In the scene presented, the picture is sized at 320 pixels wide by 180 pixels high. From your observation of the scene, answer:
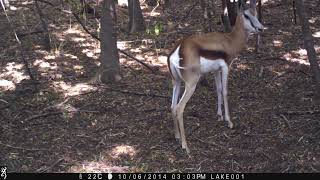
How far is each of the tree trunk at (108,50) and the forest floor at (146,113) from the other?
0.72ft

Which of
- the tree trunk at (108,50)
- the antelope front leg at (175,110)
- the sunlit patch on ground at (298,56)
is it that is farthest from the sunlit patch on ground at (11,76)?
the sunlit patch on ground at (298,56)

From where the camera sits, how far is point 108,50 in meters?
8.85

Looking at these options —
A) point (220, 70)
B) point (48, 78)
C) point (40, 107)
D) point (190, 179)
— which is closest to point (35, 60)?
point (48, 78)

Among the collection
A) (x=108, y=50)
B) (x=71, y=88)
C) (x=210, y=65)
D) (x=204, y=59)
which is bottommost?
(x=71, y=88)

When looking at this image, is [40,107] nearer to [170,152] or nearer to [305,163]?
[170,152]

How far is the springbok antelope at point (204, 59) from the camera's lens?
6668 millimetres

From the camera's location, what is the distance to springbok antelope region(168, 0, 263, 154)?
667 cm

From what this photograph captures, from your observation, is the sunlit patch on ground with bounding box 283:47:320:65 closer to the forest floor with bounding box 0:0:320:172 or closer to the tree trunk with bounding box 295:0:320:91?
the forest floor with bounding box 0:0:320:172

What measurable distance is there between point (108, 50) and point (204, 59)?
253cm

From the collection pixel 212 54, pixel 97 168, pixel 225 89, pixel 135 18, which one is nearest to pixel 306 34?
pixel 212 54

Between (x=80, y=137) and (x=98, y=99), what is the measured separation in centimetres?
130

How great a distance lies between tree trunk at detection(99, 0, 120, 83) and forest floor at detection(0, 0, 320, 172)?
218mm

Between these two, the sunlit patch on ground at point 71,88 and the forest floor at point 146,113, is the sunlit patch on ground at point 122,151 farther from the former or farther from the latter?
the sunlit patch on ground at point 71,88

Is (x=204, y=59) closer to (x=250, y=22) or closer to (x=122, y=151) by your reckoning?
(x=250, y=22)
